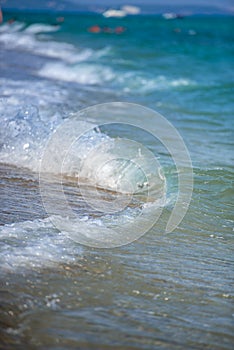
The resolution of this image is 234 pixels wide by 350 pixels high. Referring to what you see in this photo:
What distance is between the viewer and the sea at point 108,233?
2945 millimetres

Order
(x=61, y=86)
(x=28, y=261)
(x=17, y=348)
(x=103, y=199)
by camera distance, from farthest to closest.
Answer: (x=61, y=86) → (x=103, y=199) → (x=28, y=261) → (x=17, y=348)

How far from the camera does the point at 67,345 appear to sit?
2.74m

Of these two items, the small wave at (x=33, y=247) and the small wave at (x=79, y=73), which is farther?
the small wave at (x=79, y=73)

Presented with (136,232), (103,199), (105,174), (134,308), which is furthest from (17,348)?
(105,174)

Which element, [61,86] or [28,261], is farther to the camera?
[61,86]

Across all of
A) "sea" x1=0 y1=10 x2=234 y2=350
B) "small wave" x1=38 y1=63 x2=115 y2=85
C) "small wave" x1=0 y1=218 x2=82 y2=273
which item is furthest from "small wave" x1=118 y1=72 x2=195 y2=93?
"small wave" x1=0 y1=218 x2=82 y2=273

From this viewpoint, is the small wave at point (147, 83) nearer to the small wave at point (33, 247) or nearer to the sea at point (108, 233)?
the sea at point (108, 233)

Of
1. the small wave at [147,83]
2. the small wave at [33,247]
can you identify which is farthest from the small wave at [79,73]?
the small wave at [33,247]

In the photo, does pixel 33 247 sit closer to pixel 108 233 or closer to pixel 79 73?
pixel 108 233

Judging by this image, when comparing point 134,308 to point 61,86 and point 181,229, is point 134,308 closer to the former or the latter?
point 181,229

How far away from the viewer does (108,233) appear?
4.20 meters

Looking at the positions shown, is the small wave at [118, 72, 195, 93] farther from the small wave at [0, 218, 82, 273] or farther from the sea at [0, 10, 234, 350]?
the small wave at [0, 218, 82, 273]

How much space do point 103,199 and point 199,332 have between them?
230 centimetres

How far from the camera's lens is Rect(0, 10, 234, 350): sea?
2.95m
